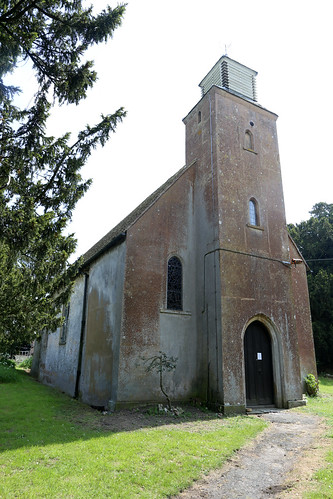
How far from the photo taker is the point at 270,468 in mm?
6055

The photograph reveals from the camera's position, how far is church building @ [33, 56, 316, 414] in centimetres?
1108

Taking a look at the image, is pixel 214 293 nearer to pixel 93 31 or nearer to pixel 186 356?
pixel 186 356

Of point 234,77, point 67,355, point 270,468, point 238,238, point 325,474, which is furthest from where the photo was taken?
point 67,355

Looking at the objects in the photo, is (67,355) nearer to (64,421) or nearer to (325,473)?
(64,421)

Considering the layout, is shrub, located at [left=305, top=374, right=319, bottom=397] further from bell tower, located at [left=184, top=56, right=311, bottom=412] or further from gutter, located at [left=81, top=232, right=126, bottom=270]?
gutter, located at [left=81, top=232, right=126, bottom=270]

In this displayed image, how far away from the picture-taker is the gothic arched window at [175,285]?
12309 mm

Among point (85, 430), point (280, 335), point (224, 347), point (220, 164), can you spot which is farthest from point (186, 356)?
point (220, 164)

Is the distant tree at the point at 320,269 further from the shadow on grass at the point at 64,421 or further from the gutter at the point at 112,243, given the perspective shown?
the shadow on grass at the point at 64,421

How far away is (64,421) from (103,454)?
3433 millimetres

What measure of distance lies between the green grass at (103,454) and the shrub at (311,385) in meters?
5.70

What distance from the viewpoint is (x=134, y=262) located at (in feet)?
38.1

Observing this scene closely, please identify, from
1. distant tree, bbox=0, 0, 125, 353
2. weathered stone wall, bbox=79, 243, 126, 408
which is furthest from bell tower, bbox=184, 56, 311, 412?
distant tree, bbox=0, 0, 125, 353

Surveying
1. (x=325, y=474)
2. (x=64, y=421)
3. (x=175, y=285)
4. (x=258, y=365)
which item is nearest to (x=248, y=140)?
(x=175, y=285)

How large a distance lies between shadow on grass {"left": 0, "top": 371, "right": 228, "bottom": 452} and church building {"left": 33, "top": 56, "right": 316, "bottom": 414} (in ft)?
2.27
